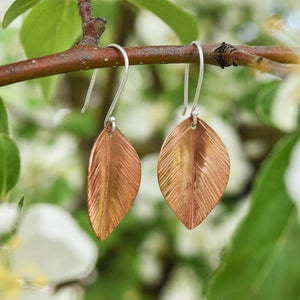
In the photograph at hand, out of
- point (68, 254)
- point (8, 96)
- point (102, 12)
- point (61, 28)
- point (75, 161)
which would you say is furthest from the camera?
point (75, 161)

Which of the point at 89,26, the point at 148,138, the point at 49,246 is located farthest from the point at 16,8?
the point at 148,138

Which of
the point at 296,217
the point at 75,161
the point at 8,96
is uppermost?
the point at 296,217

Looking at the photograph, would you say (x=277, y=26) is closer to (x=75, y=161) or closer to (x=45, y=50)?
(x=45, y=50)

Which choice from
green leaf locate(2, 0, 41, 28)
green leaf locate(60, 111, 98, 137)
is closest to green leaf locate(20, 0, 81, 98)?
green leaf locate(2, 0, 41, 28)

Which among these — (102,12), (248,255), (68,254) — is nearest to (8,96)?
(102,12)

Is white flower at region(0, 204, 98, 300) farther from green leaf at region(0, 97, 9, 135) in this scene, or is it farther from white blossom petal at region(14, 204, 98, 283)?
green leaf at region(0, 97, 9, 135)

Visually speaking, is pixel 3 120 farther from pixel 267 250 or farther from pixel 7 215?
pixel 267 250
